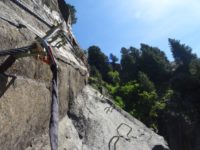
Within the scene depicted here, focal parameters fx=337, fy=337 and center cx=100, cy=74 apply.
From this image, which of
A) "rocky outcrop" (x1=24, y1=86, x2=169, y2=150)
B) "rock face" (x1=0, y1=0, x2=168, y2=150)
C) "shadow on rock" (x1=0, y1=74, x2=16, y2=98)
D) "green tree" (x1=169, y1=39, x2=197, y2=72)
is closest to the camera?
"shadow on rock" (x1=0, y1=74, x2=16, y2=98)

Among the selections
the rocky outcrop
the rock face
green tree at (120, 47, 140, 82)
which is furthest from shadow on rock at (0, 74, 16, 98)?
green tree at (120, 47, 140, 82)

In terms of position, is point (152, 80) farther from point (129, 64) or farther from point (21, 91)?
point (21, 91)

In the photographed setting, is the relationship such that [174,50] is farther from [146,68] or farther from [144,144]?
[144,144]

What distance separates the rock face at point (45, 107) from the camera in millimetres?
3400

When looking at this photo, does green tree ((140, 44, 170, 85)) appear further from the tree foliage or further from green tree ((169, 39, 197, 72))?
green tree ((169, 39, 197, 72))

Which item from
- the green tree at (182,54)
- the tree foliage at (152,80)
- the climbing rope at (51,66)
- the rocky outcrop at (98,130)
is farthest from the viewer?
the green tree at (182,54)

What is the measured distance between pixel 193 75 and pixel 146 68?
39.7ft

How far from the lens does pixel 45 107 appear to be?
4.20 meters

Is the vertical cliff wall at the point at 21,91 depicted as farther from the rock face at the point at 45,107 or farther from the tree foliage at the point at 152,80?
the tree foliage at the point at 152,80

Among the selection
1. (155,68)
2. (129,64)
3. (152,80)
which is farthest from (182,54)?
(129,64)

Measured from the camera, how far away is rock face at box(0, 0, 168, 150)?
340cm

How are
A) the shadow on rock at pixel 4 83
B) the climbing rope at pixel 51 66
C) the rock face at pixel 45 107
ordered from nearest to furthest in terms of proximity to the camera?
the climbing rope at pixel 51 66 < the shadow on rock at pixel 4 83 < the rock face at pixel 45 107

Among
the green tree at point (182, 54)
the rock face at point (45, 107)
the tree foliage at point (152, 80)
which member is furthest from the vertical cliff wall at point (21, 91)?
the green tree at point (182, 54)

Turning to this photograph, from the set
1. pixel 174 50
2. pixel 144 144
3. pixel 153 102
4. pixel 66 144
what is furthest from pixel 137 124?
pixel 174 50
